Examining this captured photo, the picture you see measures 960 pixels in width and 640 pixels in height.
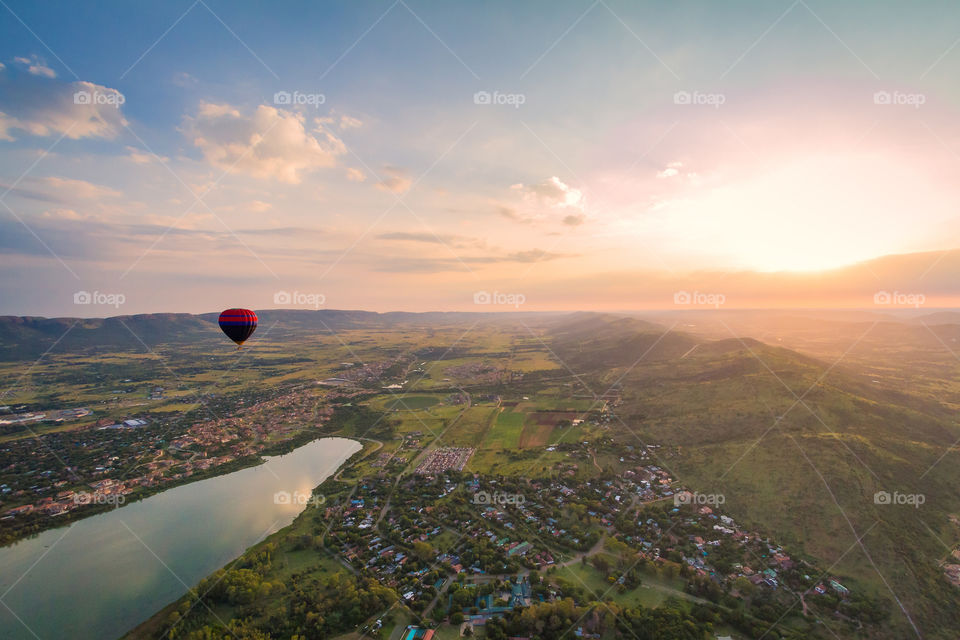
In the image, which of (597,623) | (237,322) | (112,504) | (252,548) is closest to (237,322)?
(237,322)

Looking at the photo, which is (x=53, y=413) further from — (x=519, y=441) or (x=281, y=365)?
(x=519, y=441)

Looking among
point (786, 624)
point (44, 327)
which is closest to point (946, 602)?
point (786, 624)

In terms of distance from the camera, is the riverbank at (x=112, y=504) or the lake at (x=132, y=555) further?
the riverbank at (x=112, y=504)

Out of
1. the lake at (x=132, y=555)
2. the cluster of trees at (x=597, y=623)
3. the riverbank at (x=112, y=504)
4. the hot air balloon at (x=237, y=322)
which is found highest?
the hot air balloon at (x=237, y=322)

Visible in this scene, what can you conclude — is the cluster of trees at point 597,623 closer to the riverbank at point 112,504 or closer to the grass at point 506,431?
the grass at point 506,431

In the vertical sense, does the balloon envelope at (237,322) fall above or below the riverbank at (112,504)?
above

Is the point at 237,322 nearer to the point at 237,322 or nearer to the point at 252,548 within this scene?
the point at 237,322

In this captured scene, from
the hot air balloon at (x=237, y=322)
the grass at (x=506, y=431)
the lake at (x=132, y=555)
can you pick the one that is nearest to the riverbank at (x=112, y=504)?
the lake at (x=132, y=555)

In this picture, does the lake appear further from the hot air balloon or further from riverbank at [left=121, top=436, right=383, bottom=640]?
the hot air balloon

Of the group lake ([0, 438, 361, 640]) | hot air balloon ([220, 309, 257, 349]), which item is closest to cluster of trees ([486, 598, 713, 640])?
lake ([0, 438, 361, 640])
